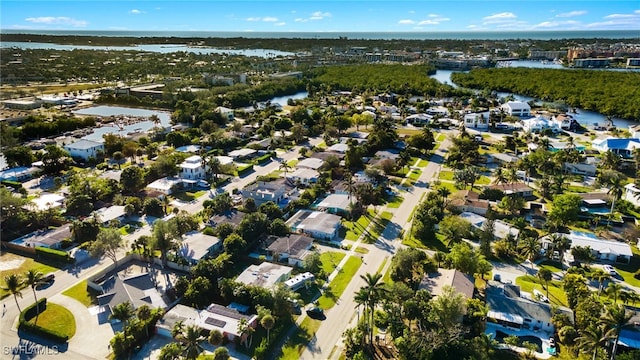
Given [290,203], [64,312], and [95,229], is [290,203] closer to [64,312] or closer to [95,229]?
[95,229]

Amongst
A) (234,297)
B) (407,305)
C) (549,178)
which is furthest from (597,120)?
(234,297)

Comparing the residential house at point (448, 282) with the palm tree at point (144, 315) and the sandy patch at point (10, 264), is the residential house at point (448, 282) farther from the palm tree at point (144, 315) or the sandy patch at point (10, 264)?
the sandy patch at point (10, 264)

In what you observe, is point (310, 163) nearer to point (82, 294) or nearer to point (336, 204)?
point (336, 204)

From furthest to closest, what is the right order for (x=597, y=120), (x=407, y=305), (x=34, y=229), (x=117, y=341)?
(x=597, y=120), (x=34, y=229), (x=407, y=305), (x=117, y=341)

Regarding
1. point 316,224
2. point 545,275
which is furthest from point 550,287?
point 316,224

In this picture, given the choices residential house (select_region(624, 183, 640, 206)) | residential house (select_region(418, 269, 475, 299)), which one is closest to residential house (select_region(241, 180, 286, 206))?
residential house (select_region(418, 269, 475, 299))

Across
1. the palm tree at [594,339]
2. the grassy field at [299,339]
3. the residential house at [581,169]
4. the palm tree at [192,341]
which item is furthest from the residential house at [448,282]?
the residential house at [581,169]
